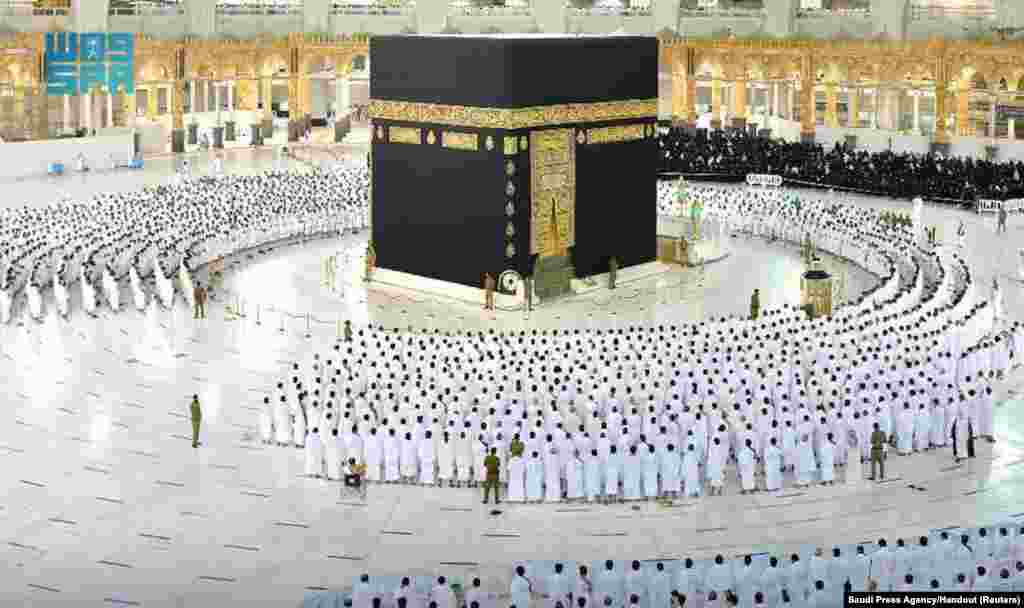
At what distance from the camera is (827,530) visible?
17422 mm

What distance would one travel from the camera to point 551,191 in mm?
30953

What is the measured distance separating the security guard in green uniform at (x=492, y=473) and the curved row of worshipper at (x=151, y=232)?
13.1 m

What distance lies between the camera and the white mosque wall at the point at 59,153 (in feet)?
159

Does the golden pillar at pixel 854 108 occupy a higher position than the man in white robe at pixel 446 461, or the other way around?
the golden pillar at pixel 854 108

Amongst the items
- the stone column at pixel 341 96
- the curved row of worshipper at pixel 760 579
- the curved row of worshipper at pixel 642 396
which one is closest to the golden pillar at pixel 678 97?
the stone column at pixel 341 96

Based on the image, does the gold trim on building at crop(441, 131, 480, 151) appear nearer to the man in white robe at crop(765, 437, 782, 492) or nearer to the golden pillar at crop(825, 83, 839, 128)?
the man in white robe at crop(765, 437, 782, 492)

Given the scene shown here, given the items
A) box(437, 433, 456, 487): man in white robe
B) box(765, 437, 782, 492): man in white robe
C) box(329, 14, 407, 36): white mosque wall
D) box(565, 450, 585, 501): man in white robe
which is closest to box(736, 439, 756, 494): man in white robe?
box(765, 437, 782, 492): man in white robe

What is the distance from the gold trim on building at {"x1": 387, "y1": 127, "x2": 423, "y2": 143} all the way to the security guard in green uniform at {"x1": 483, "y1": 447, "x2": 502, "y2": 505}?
13973mm

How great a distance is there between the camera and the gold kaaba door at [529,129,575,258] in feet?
100

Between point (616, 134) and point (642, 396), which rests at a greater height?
point (616, 134)

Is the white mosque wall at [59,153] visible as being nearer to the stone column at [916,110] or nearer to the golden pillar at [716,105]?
the golden pillar at [716,105]

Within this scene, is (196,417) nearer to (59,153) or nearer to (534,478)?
(534,478)

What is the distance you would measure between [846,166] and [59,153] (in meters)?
27.2

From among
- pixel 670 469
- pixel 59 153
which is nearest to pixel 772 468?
pixel 670 469
